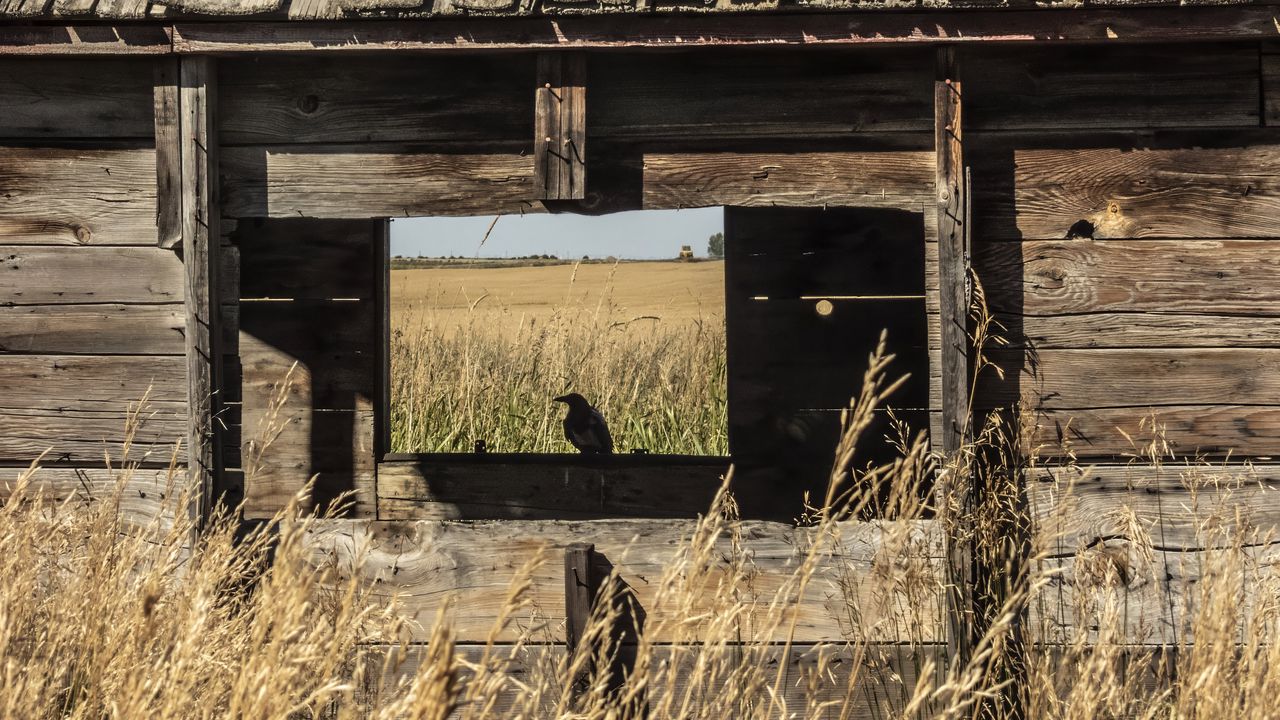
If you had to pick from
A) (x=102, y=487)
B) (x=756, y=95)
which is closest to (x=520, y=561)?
(x=102, y=487)

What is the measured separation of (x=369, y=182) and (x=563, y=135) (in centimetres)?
75

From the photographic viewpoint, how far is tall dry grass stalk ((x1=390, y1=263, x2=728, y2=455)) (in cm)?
697

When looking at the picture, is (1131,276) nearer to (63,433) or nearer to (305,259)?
(63,433)

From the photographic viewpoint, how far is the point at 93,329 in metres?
4.08

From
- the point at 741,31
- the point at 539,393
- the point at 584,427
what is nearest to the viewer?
the point at 741,31

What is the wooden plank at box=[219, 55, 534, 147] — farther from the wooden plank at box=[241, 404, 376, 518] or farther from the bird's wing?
the bird's wing

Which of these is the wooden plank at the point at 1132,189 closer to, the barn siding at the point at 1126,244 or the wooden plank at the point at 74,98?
the barn siding at the point at 1126,244

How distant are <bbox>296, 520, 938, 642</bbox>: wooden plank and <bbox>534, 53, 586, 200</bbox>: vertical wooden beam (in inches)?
46.8

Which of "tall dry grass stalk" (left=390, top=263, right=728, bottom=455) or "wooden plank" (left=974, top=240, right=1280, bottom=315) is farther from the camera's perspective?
"tall dry grass stalk" (left=390, top=263, right=728, bottom=455)

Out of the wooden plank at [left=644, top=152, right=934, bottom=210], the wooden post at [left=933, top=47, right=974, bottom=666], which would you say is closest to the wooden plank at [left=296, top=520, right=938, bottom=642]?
the wooden post at [left=933, top=47, right=974, bottom=666]

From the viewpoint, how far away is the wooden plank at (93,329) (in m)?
4.06

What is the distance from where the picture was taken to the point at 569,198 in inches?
149

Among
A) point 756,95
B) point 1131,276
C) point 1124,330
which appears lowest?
point 1124,330

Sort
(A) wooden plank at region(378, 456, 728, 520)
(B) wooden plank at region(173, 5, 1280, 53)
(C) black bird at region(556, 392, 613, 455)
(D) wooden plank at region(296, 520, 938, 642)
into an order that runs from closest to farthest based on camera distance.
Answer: (B) wooden plank at region(173, 5, 1280, 53) < (D) wooden plank at region(296, 520, 938, 642) < (A) wooden plank at region(378, 456, 728, 520) < (C) black bird at region(556, 392, 613, 455)
